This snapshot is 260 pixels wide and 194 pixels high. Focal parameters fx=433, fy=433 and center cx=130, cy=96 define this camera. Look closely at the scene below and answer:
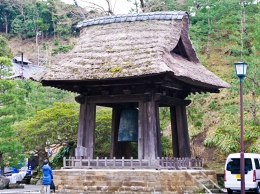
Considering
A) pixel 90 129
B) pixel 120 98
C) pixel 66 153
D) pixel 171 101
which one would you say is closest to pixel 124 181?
pixel 90 129

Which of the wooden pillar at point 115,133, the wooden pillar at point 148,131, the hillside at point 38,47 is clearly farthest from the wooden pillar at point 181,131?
the hillside at point 38,47

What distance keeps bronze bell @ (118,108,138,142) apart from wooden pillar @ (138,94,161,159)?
1.19m

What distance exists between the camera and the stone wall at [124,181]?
Result: 48.2 ft

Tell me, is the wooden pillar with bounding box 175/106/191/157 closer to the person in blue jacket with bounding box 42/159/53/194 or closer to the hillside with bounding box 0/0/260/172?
the hillside with bounding box 0/0/260/172

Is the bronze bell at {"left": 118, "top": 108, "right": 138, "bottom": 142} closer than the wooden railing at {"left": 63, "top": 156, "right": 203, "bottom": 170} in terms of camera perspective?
No

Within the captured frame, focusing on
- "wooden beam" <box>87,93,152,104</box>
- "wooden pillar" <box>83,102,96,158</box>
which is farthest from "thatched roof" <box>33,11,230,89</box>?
"wooden pillar" <box>83,102,96,158</box>

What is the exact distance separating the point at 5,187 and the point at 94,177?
1108cm

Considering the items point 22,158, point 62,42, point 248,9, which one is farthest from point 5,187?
point 62,42

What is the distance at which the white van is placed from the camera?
16328 millimetres

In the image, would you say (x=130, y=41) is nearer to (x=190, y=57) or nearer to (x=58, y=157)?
(x=190, y=57)

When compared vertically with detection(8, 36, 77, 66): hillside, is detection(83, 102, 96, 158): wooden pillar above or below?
below

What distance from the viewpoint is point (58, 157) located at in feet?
90.7

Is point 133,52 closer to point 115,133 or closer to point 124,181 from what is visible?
point 115,133

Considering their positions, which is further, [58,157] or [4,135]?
[58,157]
